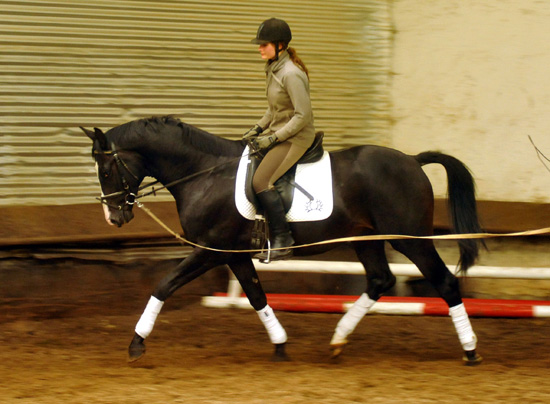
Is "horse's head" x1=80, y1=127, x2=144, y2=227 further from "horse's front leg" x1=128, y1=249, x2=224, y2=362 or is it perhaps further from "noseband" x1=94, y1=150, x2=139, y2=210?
"horse's front leg" x1=128, y1=249, x2=224, y2=362

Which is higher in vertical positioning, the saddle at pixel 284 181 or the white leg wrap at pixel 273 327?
the saddle at pixel 284 181

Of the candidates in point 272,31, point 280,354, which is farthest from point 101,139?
point 280,354

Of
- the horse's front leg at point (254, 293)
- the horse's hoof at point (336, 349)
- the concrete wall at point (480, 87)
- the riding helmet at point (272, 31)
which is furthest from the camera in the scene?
the concrete wall at point (480, 87)

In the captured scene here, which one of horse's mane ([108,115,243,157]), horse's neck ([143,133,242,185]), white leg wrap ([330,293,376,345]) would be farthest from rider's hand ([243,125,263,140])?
white leg wrap ([330,293,376,345])

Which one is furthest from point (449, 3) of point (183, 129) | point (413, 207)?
point (183, 129)

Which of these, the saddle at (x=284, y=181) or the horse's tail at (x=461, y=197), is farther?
the horse's tail at (x=461, y=197)

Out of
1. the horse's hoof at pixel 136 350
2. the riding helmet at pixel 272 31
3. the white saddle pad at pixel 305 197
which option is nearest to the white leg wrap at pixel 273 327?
the white saddle pad at pixel 305 197

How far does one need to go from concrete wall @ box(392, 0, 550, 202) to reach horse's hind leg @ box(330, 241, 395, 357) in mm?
2788

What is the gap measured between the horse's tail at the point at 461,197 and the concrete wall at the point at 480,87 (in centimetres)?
252

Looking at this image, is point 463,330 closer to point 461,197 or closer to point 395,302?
point 461,197

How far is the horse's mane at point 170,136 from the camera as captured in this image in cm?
530

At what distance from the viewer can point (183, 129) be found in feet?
17.8

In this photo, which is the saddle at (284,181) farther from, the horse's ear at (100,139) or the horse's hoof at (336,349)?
the horse's hoof at (336,349)

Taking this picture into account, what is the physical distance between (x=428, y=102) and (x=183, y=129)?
3752mm
